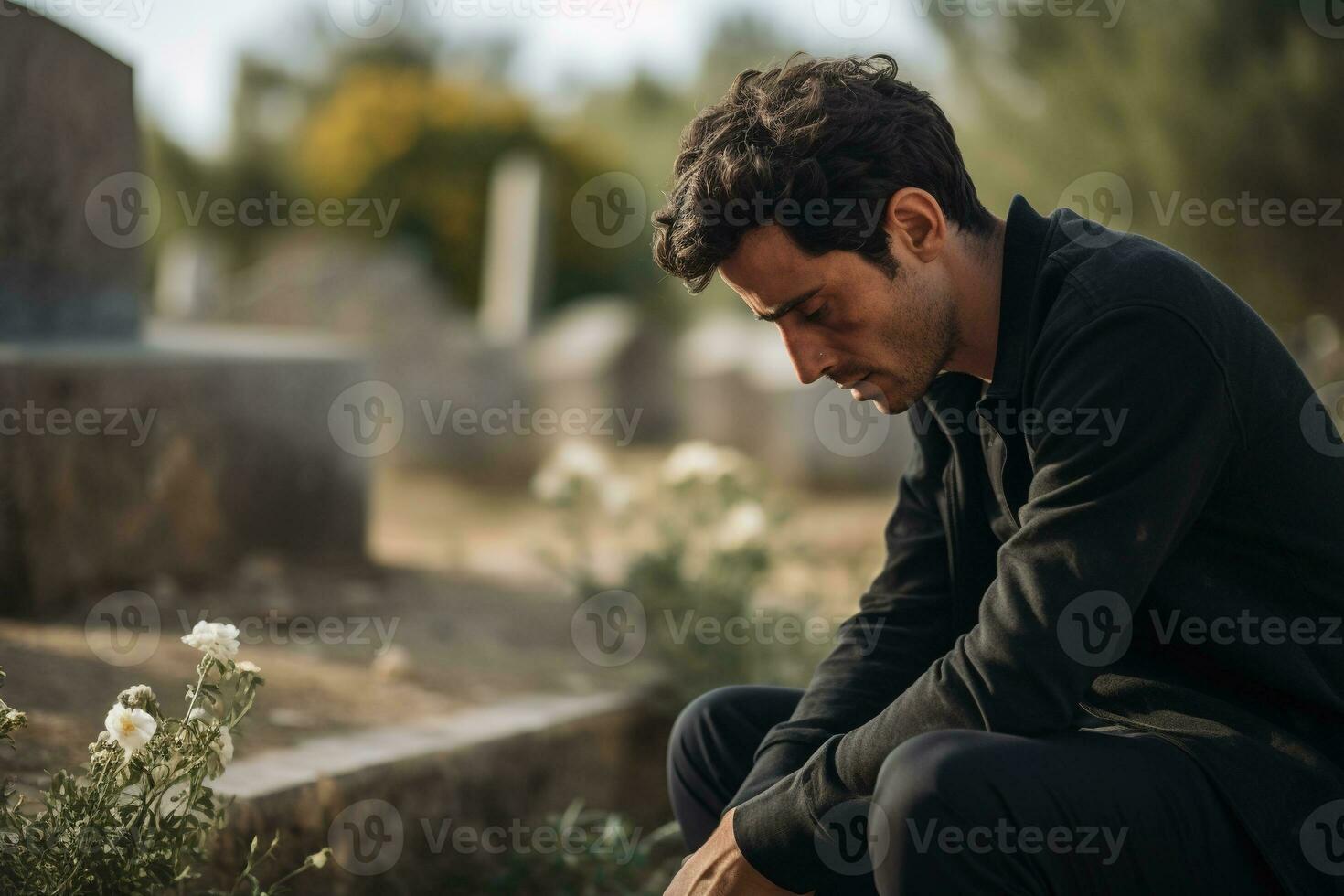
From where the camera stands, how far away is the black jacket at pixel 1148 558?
1.53 meters

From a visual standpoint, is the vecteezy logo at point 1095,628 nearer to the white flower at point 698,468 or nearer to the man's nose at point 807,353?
the man's nose at point 807,353

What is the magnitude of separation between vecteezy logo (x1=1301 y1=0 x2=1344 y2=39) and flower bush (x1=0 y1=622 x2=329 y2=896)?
21.7 feet

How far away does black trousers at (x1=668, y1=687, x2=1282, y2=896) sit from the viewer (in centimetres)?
150

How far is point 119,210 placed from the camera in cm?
434

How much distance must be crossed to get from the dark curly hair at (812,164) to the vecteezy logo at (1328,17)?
18.9ft

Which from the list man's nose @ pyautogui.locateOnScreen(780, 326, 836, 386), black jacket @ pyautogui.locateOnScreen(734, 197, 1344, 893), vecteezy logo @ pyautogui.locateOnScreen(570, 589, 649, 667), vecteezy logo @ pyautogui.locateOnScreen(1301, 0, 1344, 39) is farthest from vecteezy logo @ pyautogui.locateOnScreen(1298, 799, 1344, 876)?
vecteezy logo @ pyautogui.locateOnScreen(1301, 0, 1344, 39)

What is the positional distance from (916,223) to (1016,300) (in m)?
0.18

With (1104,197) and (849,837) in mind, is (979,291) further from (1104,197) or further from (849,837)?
(1104,197)

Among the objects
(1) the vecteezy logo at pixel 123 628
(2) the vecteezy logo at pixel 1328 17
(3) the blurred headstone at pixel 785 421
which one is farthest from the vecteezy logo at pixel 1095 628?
(2) the vecteezy logo at pixel 1328 17

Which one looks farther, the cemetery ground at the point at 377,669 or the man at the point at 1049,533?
the cemetery ground at the point at 377,669

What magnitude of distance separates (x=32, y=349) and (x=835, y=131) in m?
3.05

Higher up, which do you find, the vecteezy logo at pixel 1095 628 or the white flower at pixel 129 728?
the vecteezy logo at pixel 1095 628

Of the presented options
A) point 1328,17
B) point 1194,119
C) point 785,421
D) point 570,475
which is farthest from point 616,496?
point 1328,17

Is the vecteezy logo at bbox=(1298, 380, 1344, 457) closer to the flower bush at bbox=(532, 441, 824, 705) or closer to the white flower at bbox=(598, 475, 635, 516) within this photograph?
the flower bush at bbox=(532, 441, 824, 705)
